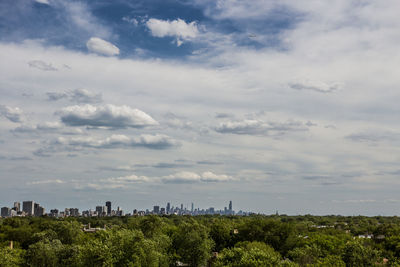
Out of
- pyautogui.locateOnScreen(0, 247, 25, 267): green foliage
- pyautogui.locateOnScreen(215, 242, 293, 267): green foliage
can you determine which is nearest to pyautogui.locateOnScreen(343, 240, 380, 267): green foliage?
pyautogui.locateOnScreen(215, 242, 293, 267): green foliage

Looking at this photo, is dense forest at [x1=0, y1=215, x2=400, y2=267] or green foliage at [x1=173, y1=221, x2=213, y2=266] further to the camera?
green foliage at [x1=173, y1=221, x2=213, y2=266]

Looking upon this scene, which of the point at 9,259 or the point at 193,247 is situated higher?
the point at 9,259

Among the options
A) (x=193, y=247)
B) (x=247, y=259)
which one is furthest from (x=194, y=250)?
(x=247, y=259)

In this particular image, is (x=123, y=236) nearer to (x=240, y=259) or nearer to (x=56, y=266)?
(x=56, y=266)

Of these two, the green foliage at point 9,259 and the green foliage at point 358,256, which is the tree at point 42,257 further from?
the green foliage at point 358,256

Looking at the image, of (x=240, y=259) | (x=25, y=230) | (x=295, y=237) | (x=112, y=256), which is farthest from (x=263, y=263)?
(x=25, y=230)

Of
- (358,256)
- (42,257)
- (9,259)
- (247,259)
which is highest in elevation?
(247,259)

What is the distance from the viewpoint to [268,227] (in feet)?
382

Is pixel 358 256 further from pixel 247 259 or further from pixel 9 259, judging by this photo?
pixel 9 259

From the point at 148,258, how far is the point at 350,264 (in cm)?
3575

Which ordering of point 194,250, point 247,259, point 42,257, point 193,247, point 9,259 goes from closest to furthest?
point 247,259
point 9,259
point 42,257
point 194,250
point 193,247

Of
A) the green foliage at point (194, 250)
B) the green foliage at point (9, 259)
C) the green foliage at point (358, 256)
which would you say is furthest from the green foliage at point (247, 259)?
the green foliage at point (9, 259)

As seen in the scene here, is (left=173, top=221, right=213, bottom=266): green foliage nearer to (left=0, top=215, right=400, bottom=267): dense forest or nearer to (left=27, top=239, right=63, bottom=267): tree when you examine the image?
(left=0, top=215, right=400, bottom=267): dense forest

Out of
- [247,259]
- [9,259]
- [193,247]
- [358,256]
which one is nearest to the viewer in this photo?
[247,259]
